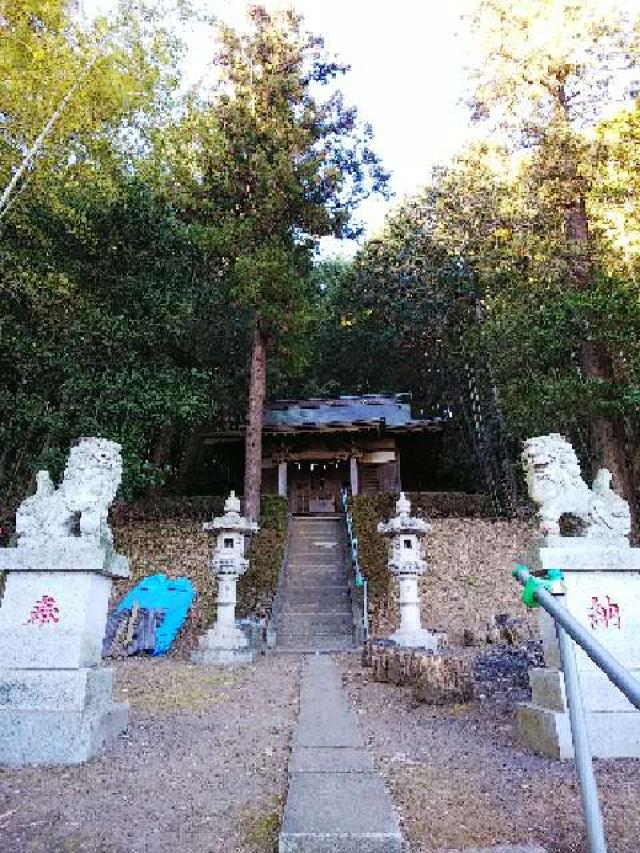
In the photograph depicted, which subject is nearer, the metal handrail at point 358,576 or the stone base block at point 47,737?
the stone base block at point 47,737

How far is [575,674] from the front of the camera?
220 cm

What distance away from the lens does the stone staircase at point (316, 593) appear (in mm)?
10320

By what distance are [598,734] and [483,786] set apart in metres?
1.08

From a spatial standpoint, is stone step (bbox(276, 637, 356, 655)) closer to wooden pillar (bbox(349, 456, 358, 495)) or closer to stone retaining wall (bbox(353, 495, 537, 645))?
stone retaining wall (bbox(353, 495, 537, 645))

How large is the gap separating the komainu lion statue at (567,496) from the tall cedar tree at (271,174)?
381 inches

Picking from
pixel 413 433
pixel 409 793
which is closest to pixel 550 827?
pixel 409 793

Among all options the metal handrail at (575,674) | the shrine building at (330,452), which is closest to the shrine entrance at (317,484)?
the shrine building at (330,452)

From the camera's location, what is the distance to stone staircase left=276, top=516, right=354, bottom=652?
10320 mm

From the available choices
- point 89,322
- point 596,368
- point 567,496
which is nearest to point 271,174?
point 89,322

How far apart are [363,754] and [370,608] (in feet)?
27.7

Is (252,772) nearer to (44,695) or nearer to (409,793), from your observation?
(409,793)

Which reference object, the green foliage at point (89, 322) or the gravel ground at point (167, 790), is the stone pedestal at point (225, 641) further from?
the gravel ground at point (167, 790)

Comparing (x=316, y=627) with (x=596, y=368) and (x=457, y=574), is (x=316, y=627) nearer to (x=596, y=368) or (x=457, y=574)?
(x=457, y=574)

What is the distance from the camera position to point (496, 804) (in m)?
2.88
